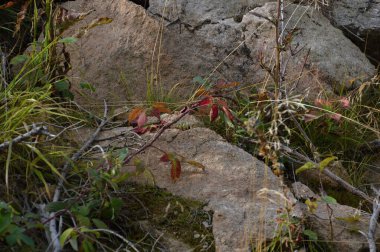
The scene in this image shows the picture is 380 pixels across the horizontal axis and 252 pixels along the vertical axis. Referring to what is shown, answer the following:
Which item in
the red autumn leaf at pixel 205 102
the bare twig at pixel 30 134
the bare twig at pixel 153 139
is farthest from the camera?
the red autumn leaf at pixel 205 102

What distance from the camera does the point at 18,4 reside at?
3854 mm

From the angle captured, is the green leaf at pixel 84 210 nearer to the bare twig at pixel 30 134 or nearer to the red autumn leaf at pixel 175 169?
the bare twig at pixel 30 134

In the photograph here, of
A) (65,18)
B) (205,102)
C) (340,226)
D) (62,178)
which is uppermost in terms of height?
(65,18)

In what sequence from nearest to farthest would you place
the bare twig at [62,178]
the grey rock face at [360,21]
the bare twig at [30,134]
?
the bare twig at [62,178], the bare twig at [30,134], the grey rock face at [360,21]

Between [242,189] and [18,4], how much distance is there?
6.26ft

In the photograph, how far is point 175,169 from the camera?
2.71 meters

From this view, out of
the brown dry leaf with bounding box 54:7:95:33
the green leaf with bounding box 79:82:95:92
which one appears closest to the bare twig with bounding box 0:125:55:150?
the green leaf with bounding box 79:82:95:92

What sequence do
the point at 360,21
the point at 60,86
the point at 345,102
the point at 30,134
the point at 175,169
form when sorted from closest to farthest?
the point at 30,134, the point at 175,169, the point at 60,86, the point at 345,102, the point at 360,21

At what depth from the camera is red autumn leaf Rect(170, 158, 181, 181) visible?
2.70m

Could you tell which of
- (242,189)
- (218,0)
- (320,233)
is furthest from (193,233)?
(218,0)

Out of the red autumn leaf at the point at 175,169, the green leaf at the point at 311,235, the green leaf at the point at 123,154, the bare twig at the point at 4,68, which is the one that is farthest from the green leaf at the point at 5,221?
the green leaf at the point at 311,235

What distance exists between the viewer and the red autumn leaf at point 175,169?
2.70m

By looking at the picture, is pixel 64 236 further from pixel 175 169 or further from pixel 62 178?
pixel 175 169

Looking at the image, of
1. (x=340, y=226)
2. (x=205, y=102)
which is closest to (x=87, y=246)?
(x=205, y=102)
